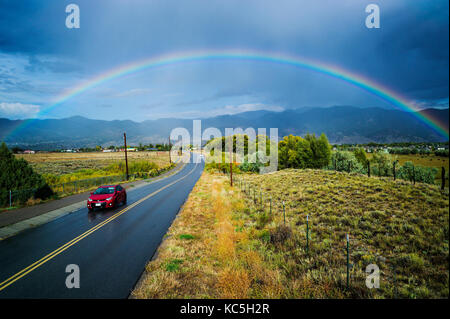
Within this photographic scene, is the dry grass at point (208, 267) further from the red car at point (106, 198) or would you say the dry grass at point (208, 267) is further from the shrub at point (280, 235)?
the red car at point (106, 198)

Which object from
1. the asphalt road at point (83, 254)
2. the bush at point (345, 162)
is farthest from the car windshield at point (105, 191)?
the bush at point (345, 162)

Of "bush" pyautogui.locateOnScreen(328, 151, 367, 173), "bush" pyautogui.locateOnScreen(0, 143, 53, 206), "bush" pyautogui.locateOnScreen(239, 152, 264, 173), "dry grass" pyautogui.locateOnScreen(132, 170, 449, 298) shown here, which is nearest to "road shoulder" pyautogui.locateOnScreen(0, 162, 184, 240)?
"bush" pyautogui.locateOnScreen(0, 143, 53, 206)

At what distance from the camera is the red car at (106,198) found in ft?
49.0

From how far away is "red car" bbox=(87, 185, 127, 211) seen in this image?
49.0ft

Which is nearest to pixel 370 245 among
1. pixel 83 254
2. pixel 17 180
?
pixel 83 254

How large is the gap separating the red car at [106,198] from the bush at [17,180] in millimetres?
6103

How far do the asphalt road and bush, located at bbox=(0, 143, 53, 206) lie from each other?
6.04 metres

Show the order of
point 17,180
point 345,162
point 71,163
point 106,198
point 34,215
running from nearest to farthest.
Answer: point 34,215 → point 106,198 → point 17,180 → point 345,162 → point 71,163

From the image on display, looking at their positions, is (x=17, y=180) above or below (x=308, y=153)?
below

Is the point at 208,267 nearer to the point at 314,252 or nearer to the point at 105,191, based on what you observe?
the point at 314,252

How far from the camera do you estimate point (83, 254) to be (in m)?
7.97

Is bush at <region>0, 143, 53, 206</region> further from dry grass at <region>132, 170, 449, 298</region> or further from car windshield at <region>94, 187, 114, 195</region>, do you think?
dry grass at <region>132, 170, 449, 298</region>

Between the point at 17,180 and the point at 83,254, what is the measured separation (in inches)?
561
